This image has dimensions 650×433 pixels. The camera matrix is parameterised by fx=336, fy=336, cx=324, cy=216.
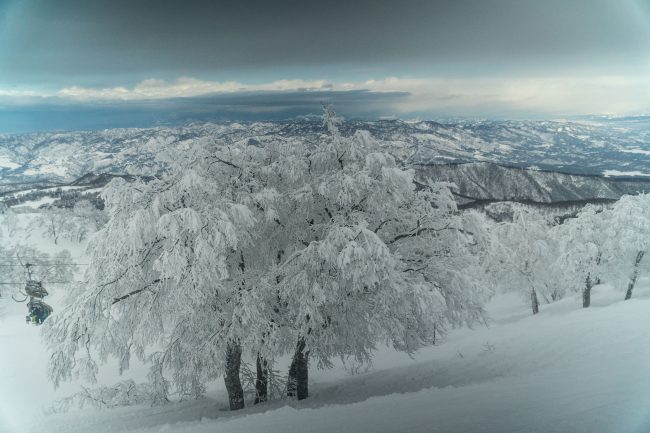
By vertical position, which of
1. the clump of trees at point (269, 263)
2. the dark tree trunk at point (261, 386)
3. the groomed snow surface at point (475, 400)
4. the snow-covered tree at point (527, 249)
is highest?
the clump of trees at point (269, 263)

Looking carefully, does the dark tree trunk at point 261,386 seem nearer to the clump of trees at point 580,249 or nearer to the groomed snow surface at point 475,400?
the groomed snow surface at point 475,400

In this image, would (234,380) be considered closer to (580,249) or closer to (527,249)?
(580,249)

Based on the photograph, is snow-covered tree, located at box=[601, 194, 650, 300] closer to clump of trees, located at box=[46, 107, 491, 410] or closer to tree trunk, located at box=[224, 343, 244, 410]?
clump of trees, located at box=[46, 107, 491, 410]

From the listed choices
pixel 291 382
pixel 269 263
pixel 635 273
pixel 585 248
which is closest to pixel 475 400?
pixel 291 382

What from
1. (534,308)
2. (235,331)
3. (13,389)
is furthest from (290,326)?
(534,308)

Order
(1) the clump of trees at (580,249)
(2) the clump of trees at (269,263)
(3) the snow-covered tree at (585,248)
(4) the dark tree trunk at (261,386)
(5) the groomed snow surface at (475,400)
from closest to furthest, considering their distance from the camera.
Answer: (5) the groomed snow surface at (475,400)
(2) the clump of trees at (269,263)
(4) the dark tree trunk at (261,386)
(1) the clump of trees at (580,249)
(3) the snow-covered tree at (585,248)

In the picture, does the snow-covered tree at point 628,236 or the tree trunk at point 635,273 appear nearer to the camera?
the snow-covered tree at point 628,236

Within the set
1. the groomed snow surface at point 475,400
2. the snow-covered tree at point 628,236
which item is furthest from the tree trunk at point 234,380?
the snow-covered tree at point 628,236

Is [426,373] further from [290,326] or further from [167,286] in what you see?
[167,286]
